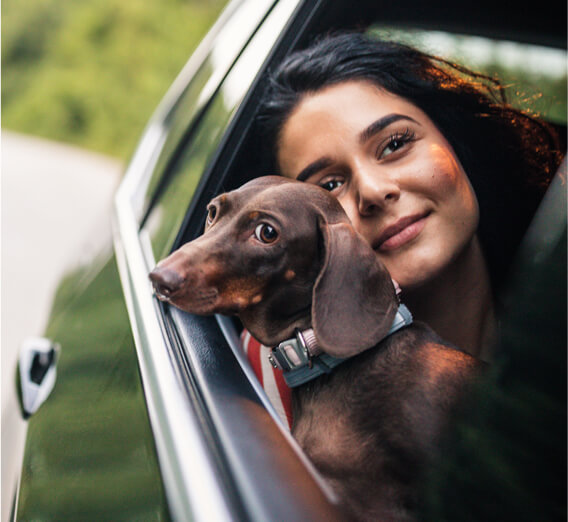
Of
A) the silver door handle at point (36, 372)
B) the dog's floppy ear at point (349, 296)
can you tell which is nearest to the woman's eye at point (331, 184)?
the dog's floppy ear at point (349, 296)

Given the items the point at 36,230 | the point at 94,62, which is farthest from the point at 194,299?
the point at 94,62

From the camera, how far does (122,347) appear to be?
2055 mm

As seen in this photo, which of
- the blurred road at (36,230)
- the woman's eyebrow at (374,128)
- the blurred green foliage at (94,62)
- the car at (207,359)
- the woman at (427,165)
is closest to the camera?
the car at (207,359)

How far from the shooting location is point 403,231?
179cm

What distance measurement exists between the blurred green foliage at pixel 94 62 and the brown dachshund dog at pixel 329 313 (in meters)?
12.1

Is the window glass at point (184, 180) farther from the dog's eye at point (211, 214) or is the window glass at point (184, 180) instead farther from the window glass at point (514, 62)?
the window glass at point (514, 62)

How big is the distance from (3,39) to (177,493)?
17867 mm

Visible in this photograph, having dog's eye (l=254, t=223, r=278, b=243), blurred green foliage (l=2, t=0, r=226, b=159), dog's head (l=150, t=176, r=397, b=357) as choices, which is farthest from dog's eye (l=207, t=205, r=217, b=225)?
blurred green foliage (l=2, t=0, r=226, b=159)

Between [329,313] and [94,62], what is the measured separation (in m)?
15.5

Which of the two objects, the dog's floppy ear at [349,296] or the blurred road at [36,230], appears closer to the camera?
the dog's floppy ear at [349,296]

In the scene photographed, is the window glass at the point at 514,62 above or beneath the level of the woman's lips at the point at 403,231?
above

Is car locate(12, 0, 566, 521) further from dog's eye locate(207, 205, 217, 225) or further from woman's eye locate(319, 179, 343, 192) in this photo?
woman's eye locate(319, 179, 343, 192)

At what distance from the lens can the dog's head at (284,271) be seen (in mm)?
1747

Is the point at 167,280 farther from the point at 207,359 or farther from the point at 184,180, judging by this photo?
the point at 184,180
